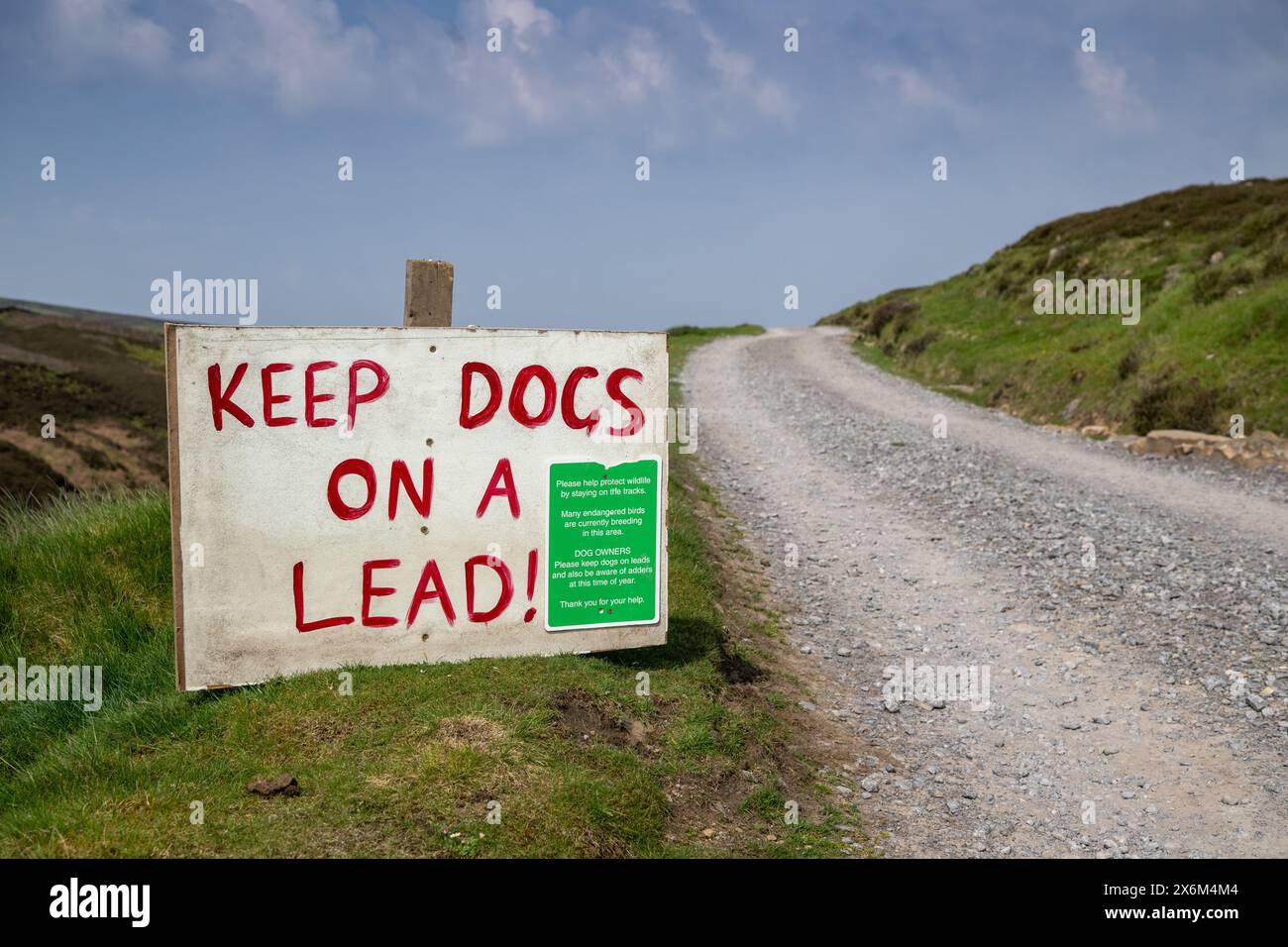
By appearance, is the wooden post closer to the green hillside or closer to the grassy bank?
the grassy bank

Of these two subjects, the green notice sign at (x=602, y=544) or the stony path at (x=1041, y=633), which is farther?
the green notice sign at (x=602, y=544)

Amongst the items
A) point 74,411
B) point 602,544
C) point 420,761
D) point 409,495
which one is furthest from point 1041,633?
point 74,411

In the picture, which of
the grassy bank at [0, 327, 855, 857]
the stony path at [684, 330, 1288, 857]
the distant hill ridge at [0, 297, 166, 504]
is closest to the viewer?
the grassy bank at [0, 327, 855, 857]

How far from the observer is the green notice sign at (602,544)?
7094mm

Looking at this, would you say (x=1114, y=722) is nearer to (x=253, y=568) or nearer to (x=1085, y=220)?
(x=253, y=568)

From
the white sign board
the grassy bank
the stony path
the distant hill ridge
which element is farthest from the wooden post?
the distant hill ridge

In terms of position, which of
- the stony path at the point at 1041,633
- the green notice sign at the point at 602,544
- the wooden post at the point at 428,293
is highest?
the wooden post at the point at 428,293

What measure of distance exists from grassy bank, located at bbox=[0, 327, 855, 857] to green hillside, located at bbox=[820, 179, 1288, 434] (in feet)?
52.1

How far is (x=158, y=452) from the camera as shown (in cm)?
1983

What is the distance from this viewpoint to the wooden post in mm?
7082

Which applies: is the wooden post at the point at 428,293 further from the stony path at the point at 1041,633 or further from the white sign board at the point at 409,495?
the stony path at the point at 1041,633

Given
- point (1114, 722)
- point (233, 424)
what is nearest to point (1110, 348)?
point (1114, 722)

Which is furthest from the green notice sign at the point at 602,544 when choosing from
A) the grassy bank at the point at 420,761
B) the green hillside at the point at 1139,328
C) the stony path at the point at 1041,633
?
the green hillside at the point at 1139,328

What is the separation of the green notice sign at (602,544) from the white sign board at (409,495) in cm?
1
